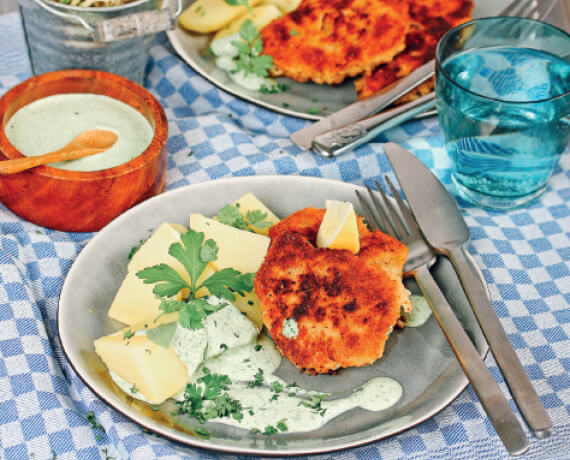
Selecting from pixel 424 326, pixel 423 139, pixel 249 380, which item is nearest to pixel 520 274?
pixel 424 326

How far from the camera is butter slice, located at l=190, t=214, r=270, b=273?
1.83m

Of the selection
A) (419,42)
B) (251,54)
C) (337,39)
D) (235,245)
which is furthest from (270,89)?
(235,245)

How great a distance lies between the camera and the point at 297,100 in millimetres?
2596

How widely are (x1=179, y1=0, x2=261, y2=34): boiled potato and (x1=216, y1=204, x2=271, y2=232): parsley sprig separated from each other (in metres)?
1.08

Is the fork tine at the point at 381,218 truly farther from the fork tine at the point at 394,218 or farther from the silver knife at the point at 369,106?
the silver knife at the point at 369,106

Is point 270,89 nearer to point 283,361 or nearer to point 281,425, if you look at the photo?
point 283,361

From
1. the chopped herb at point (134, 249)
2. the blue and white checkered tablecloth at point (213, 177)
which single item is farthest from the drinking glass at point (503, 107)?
the chopped herb at point (134, 249)

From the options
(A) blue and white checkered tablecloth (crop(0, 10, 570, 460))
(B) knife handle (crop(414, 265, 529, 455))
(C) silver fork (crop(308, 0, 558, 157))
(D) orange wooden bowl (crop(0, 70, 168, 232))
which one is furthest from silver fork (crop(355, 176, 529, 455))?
(D) orange wooden bowl (crop(0, 70, 168, 232))

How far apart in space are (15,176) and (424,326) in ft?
3.96

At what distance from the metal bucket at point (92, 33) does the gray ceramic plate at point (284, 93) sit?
0.72 feet

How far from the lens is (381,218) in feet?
6.59

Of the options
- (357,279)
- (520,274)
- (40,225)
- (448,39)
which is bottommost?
(520,274)

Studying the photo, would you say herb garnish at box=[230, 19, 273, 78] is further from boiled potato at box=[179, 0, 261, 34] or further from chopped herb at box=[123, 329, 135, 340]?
chopped herb at box=[123, 329, 135, 340]

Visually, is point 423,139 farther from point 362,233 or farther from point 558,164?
point 362,233
